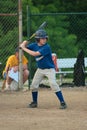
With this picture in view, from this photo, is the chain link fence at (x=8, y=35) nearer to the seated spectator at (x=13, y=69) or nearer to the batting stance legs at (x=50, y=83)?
the seated spectator at (x=13, y=69)

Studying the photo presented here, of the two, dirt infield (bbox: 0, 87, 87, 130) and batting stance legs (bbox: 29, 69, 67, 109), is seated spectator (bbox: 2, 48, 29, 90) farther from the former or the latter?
batting stance legs (bbox: 29, 69, 67, 109)

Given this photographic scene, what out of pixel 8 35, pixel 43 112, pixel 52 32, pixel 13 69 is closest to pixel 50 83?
pixel 43 112

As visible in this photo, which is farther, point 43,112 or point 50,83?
point 50,83

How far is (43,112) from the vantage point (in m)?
12.8

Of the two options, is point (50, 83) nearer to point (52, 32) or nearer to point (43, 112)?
point (43, 112)

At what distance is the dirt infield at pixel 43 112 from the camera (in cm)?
1105

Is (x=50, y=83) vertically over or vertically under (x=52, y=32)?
over

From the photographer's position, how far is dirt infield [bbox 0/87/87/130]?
11047mm

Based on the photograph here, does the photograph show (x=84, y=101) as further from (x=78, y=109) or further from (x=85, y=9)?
(x=85, y=9)

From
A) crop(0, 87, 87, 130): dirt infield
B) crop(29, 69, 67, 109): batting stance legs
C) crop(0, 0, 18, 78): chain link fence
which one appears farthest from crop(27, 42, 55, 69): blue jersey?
crop(0, 0, 18, 78): chain link fence

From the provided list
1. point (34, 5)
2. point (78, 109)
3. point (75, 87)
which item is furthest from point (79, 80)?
point (34, 5)

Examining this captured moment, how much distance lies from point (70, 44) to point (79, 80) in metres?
6.15

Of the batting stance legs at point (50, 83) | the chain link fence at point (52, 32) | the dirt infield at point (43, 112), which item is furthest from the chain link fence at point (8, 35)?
the batting stance legs at point (50, 83)

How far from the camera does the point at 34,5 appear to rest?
3106 centimetres
